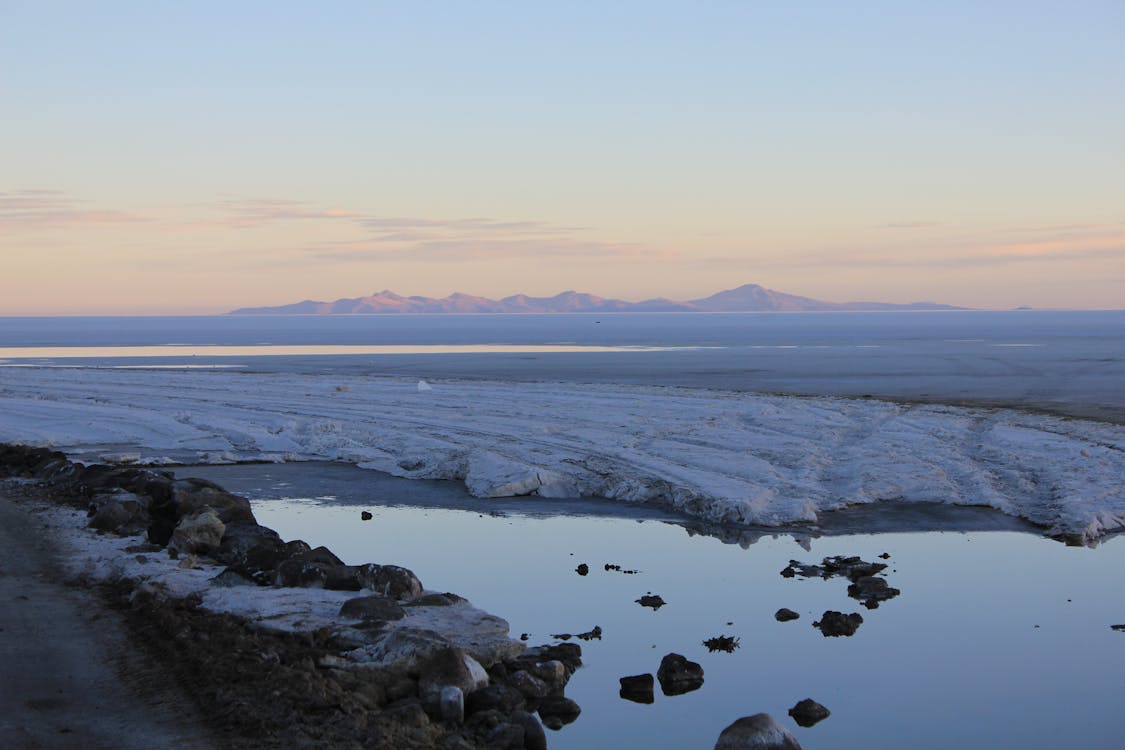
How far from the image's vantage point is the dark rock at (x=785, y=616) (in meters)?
10.6

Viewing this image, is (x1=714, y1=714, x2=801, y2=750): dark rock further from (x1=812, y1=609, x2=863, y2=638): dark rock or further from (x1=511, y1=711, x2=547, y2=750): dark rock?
(x1=812, y1=609, x2=863, y2=638): dark rock

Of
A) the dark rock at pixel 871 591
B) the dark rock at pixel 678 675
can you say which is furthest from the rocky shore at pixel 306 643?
the dark rock at pixel 871 591

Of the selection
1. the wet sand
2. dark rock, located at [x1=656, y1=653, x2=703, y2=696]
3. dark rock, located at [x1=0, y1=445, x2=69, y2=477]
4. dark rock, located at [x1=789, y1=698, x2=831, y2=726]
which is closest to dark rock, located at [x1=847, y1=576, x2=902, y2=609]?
dark rock, located at [x1=656, y1=653, x2=703, y2=696]

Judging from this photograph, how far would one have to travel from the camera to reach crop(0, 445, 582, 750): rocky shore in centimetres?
725

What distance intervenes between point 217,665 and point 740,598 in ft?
18.0

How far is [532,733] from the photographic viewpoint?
746 centimetres

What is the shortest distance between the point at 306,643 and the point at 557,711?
2.12m

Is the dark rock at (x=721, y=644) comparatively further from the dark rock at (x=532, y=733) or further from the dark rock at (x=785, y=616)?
the dark rock at (x=532, y=733)

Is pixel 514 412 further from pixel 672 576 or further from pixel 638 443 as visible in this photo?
pixel 672 576

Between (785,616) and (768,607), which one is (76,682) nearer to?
(785,616)

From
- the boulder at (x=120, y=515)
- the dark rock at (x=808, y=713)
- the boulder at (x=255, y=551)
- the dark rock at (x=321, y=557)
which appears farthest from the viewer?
the boulder at (x=120, y=515)

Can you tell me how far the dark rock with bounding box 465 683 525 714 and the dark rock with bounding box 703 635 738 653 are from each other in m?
2.29

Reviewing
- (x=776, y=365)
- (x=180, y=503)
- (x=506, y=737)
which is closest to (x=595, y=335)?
(x=776, y=365)

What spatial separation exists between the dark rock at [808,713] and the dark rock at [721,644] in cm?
146
